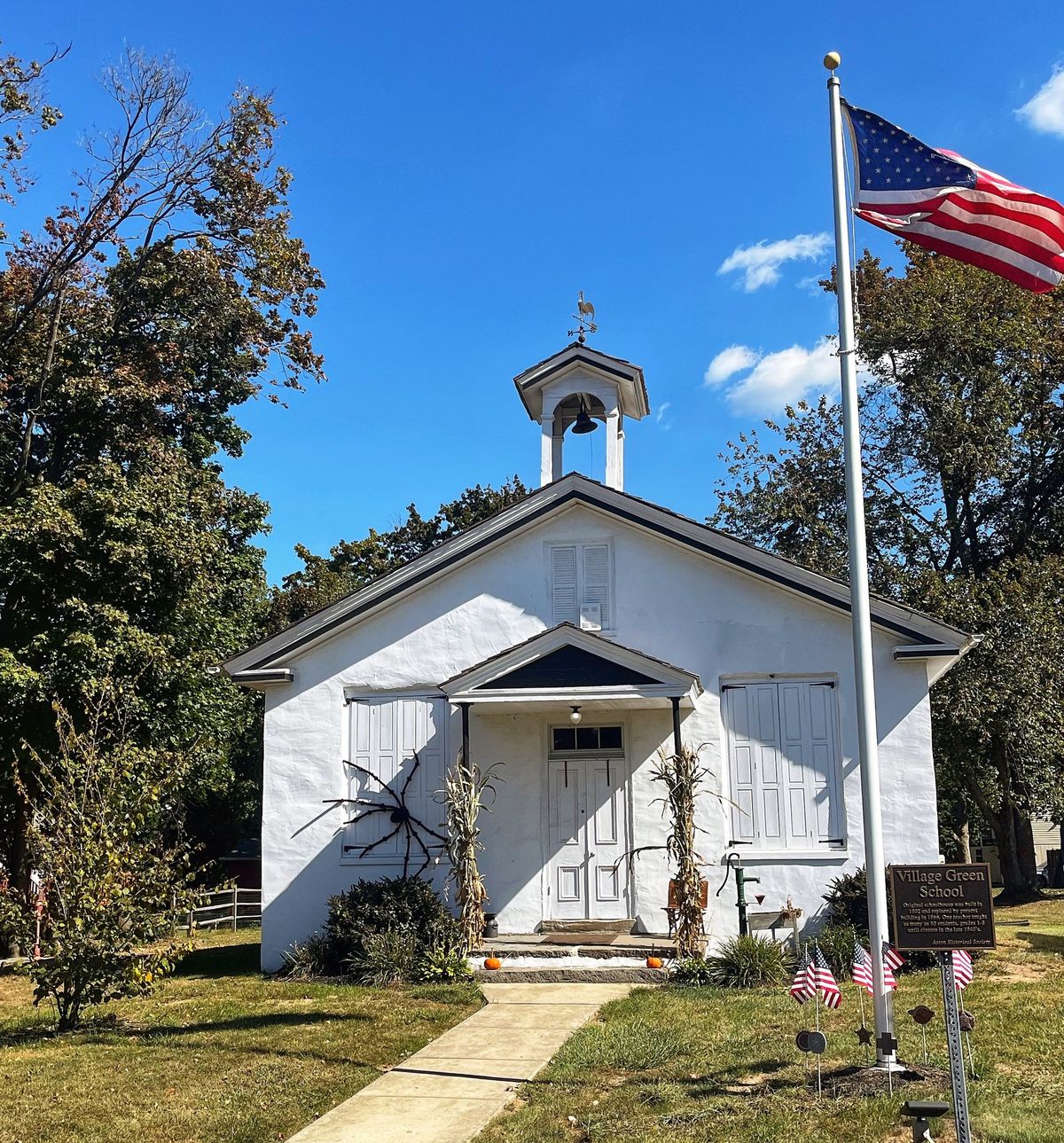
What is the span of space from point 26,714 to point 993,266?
54.5ft

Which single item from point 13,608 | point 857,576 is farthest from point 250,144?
point 857,576

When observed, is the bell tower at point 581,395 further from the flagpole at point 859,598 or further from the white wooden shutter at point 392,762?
the flagpole at point 859,598

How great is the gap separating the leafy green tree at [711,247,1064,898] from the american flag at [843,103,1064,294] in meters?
16.3

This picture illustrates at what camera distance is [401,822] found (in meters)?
15.9

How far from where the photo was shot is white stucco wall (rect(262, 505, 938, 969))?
49.1 feet

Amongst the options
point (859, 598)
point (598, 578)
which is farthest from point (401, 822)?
point (859, 598)

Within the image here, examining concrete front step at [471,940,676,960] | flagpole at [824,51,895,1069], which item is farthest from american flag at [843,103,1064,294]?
concrete front step at [471,940,676,960]

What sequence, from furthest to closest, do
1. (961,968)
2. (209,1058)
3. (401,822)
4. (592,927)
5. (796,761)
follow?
(401,822) → (796,761) → (592,927) → (209,1058) → (961,968)

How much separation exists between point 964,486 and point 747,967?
18.5 metres

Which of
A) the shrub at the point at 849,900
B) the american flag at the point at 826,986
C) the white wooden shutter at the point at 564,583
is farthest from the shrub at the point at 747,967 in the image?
the white wooden shutter at the point at 564,583

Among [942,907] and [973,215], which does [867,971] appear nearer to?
[942,907]

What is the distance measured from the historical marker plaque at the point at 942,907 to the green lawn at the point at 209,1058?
13.7ft

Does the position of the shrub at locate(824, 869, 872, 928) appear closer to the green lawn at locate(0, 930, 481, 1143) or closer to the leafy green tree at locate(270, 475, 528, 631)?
the green lawn at locate(0, 930, 481, 1143)

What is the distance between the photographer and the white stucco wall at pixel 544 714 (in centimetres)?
1498
